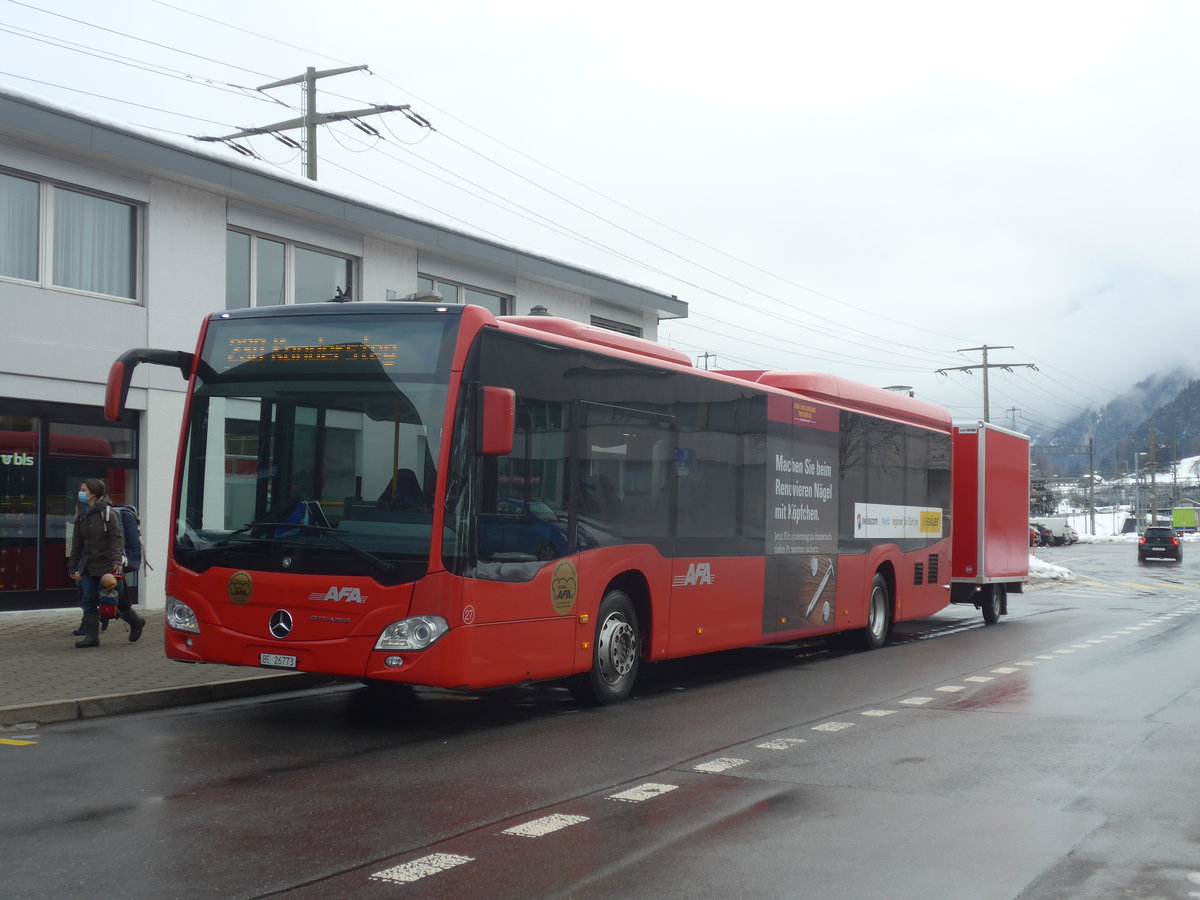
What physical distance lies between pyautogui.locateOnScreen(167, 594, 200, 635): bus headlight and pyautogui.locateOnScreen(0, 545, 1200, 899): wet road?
724 millimetres

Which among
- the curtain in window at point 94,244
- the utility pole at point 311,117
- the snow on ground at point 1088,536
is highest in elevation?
the utility pole at point 311,117

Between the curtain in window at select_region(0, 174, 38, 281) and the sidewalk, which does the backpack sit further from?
the curtain in window at select_region(0, 174, 38, 281)

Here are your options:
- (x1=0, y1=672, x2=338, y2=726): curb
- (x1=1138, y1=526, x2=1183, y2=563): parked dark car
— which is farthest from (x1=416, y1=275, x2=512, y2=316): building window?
(x1=1138, y1=526, x2=1183, y2=563): parked dark car

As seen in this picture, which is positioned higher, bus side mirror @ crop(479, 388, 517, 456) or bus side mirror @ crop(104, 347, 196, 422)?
bus side mirror @ crop(104, 347, 196, 422)

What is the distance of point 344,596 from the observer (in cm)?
886

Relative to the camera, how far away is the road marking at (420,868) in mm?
5312

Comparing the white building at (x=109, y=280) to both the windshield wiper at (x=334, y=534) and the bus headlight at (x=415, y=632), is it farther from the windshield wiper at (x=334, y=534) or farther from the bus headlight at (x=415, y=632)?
the bus headlight at (x=415, y=632)

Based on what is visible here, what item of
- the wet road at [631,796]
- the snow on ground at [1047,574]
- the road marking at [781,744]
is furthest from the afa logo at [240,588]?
the snow on ground at [1047,574]

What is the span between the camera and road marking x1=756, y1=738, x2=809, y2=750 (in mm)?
8672

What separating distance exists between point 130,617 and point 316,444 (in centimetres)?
591

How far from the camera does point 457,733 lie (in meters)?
9.32

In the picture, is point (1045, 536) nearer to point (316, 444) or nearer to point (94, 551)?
point (94, 551)

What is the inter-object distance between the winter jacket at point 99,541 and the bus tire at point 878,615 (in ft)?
28.9

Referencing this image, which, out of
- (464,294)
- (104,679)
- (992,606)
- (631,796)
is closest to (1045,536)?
(992,606)
